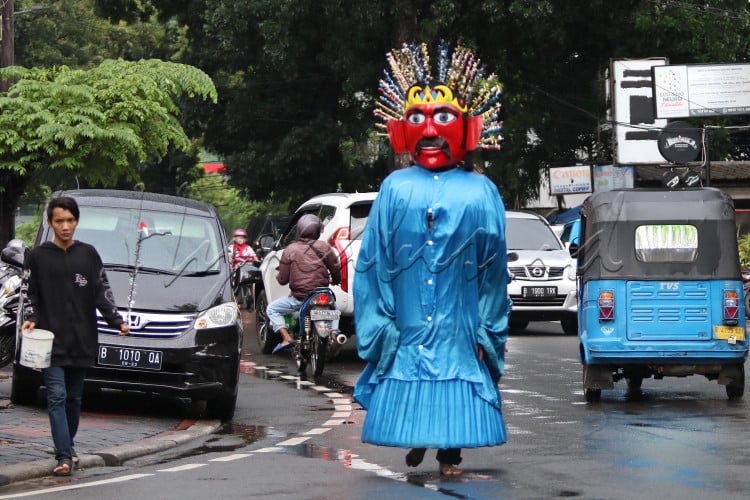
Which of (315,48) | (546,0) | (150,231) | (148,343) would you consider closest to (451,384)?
(148,343)

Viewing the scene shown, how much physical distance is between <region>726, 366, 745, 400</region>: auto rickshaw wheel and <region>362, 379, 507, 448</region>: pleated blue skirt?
5717mm

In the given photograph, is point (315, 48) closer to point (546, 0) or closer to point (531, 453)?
point (546, 0)

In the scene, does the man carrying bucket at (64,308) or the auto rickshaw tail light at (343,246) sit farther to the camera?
the auto rickshaw tail light at (343,246)

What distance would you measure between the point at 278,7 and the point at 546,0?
6039 millimetres

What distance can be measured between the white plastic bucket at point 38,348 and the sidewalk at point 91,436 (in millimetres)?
635

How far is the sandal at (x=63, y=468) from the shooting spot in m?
9.59

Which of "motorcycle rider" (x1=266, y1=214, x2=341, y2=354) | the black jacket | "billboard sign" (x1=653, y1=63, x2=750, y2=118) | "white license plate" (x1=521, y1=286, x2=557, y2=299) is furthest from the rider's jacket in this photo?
"billboard sign" (x1=653, y1=63, x2=750, y2=118)

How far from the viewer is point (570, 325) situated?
80.8ft

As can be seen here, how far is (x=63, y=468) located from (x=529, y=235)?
16.1 meters

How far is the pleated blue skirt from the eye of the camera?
29.3 feet


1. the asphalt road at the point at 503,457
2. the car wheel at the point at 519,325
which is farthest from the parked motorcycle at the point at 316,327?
the car wheel at the point at 519,325

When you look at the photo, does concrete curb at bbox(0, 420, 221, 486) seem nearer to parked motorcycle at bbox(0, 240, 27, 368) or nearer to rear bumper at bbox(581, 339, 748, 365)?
parked motorcycle at bbox(0, 240, 27, 368)

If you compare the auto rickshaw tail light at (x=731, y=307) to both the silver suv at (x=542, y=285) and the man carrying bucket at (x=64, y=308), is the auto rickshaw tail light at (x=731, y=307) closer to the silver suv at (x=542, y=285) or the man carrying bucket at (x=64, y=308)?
the man carrying bucket at (x=64, y=308)

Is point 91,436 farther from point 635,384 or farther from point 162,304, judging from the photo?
point 635,384
